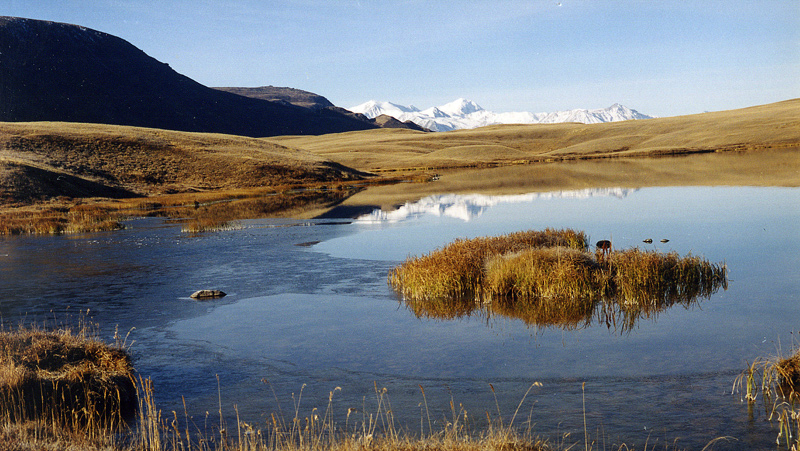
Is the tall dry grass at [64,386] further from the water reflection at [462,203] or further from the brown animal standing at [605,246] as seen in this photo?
the water reflection at [462,203]

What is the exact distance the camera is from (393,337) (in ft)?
46.7

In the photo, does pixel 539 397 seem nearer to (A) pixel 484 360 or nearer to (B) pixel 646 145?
(A) pixel 484 360

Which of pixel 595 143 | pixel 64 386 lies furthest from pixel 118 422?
pixel 595 143

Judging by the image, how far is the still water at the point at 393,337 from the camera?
32.2ft

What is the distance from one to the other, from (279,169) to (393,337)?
235ft

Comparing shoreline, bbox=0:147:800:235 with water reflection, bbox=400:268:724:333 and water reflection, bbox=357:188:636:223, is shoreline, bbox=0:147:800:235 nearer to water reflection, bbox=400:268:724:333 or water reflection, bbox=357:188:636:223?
water reflection, bbox=357:188:636:223

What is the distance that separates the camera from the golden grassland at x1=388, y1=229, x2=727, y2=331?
1609 centimetres

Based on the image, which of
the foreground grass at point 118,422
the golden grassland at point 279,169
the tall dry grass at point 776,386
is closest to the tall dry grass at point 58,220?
the golden grassland at point 279,169

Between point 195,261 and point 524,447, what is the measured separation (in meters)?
20.6

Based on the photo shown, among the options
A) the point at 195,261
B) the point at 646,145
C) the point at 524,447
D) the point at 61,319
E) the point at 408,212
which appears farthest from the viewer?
the point at 646,145

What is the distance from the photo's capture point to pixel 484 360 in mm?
12352

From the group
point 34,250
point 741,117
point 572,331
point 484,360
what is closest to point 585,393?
point 484,360

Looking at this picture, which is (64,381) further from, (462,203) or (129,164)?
(129,164)

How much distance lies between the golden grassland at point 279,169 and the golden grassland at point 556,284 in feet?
71.9
